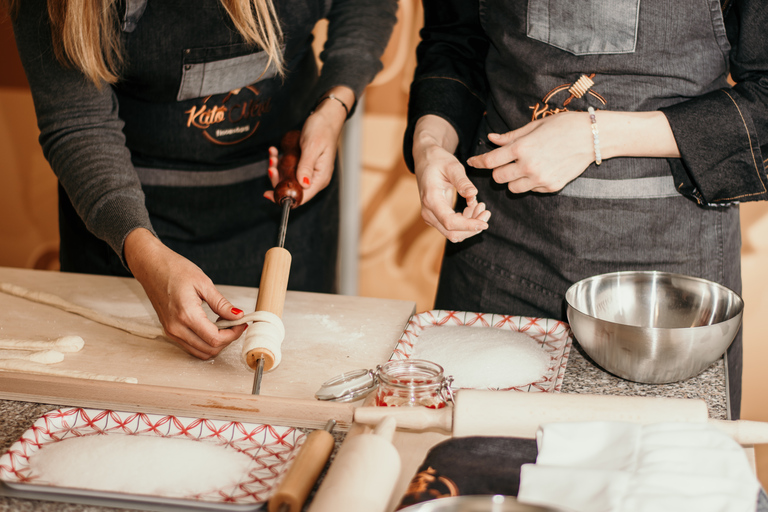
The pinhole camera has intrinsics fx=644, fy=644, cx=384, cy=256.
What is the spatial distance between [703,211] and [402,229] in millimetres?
1645

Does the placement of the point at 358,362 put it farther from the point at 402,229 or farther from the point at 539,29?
the point at 402,229

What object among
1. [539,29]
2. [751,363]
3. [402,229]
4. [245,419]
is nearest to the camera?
[245,419]

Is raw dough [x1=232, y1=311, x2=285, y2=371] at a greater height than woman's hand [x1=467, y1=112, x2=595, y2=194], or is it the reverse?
woman's hand [x1=467, y1=112, x2=595, y2=194]

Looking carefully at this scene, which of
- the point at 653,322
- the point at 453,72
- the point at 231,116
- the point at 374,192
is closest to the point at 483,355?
the point at 653,322

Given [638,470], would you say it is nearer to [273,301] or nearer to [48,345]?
[273,301]

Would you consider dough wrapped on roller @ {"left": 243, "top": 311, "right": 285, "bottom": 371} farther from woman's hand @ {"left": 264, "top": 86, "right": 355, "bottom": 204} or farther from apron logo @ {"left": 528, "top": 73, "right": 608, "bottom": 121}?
apron logo @ {"left": 528, "top": 73, "right": 608, "bottom": 121}

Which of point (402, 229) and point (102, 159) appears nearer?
point (102, 159)

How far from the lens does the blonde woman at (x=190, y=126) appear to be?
108cm

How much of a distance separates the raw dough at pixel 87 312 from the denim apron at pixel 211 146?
0.26m

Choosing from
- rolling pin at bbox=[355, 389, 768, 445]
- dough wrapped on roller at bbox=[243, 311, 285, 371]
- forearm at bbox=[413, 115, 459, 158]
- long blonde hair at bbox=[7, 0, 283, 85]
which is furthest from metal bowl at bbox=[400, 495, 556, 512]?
long blonde hair at bbox=[7, 0, 283, 85]

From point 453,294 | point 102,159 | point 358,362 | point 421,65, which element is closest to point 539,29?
point 421,65

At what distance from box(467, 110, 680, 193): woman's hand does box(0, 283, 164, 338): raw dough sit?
648 millimetres

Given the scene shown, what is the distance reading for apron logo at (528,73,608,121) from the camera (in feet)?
3.55

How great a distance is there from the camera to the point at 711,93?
3.32ft
